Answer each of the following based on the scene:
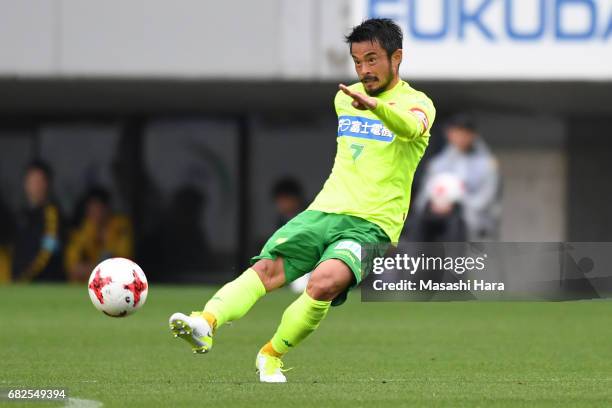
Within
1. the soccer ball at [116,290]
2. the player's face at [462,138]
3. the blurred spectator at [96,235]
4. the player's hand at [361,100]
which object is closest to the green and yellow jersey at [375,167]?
the player's hand at [361,100]

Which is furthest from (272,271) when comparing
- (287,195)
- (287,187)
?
(287,187)

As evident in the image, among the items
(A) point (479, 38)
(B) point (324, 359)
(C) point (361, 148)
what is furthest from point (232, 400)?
(A) point (479, 38)

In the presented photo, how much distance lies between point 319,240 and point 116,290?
1.23 meters

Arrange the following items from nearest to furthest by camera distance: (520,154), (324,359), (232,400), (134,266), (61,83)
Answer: (232,400), (134,266), (324,359), (61,83), (520,154)

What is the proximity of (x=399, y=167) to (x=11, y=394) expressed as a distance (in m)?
2.42

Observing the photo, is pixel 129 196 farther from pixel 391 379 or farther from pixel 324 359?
pixel 391 379

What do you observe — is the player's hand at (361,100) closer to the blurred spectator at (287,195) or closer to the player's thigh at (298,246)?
the player's thigh at (298,246)

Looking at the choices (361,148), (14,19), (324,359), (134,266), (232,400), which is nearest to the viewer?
(232,400)

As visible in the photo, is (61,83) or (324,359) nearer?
(324,359)

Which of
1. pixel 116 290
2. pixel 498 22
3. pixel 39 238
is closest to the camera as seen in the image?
pixel 116 290

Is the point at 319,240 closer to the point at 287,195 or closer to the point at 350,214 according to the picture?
the point at 350,214

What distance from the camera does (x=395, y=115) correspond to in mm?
7250

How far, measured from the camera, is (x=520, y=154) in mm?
23750

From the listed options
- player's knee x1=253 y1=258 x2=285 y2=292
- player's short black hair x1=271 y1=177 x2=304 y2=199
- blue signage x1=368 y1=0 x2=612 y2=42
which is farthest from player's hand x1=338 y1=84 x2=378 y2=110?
player's short black hair x1=271 y1=177 x2=304 y2=199
